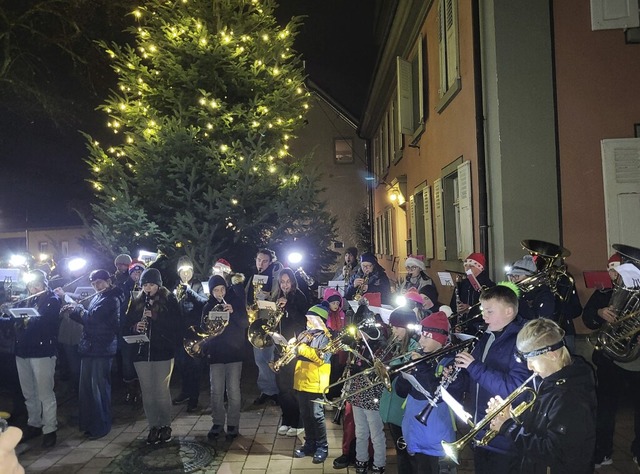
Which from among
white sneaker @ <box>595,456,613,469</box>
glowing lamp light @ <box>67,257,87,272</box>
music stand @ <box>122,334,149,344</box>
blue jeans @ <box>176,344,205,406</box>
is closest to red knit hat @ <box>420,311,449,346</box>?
white sneaker @ <box>595,456,613,469</box>

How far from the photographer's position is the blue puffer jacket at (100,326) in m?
6.09

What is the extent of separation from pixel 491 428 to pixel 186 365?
537cm

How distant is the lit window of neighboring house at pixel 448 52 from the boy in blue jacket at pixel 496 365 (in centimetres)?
567

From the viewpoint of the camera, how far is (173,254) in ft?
29.5

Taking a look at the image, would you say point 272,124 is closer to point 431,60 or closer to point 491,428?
point 431,60

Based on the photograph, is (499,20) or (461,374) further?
(499,20)

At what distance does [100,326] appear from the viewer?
6.11 metres

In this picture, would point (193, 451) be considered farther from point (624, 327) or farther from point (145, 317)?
Result: point (624, 327)

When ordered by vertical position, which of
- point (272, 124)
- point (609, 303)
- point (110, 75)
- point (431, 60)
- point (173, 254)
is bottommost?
point (609, 303)

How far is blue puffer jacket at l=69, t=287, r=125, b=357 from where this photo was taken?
6094mm

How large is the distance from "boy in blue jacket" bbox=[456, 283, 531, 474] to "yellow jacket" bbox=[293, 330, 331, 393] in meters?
1.98

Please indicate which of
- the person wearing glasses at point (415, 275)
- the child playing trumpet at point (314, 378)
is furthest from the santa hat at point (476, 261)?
the child playing trumpet at point (314, 378)

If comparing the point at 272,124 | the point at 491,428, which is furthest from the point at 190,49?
the point at 491,428

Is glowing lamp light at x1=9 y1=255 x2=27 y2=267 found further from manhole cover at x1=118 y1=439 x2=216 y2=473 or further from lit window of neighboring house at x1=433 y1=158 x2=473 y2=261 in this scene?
lit window of neighboring house at x1=433 y1=158 x2=473 y2=261
